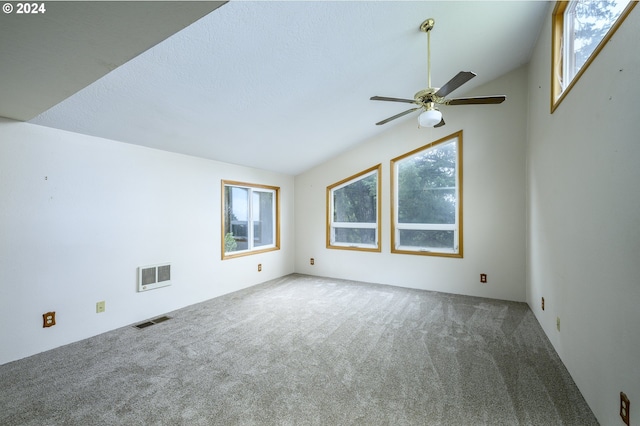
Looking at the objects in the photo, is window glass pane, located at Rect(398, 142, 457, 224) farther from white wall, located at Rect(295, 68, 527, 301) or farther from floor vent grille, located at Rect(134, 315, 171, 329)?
floor vent grille, located at Rect(134, 315, 171, 329)

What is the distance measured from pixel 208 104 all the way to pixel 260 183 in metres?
2.35

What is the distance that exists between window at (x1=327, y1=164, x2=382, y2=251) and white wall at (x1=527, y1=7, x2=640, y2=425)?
8.74 ft

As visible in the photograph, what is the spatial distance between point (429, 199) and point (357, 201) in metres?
1.32

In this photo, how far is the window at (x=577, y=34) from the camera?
5.49ft

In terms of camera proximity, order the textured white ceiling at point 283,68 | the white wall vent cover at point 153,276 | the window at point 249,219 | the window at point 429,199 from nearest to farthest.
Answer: the textured white ceiling at point 283,68 < the white wall vent cover at point 153,276 < the window at point 429,199 < the window at point 249,219

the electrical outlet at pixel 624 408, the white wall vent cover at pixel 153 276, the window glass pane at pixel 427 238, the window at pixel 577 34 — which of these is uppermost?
the window at pixel 577 34

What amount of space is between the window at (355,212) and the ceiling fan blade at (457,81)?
2.71 m

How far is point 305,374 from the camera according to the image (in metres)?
2.18

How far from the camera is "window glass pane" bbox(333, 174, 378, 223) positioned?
5.15m

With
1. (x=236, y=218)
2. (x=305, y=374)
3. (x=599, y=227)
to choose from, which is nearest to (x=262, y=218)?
(x=236, y=218)

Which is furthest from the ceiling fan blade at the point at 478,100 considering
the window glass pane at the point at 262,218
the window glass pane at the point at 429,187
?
the window glass pane at the point at 262,218

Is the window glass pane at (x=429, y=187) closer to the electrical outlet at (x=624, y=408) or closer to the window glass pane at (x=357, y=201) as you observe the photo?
the window glass pane at (x=357, y=201)

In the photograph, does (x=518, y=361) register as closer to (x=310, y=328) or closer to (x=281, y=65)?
(x=310, y=328)

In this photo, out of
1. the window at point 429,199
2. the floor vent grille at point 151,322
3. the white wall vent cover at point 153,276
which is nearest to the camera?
the floor vent grille at point 151,322
